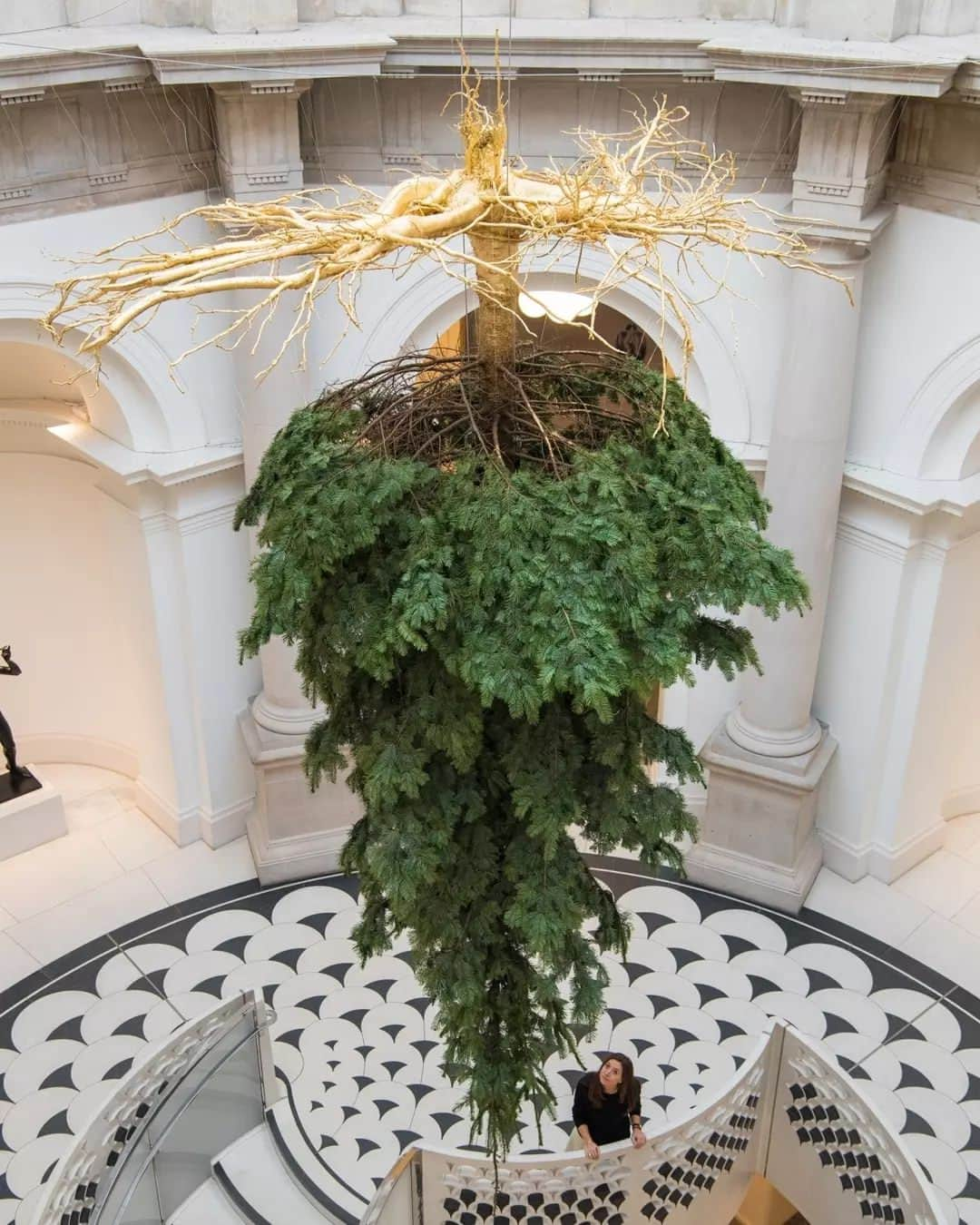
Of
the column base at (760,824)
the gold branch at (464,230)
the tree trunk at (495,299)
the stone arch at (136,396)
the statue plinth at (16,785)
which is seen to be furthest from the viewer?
the statue plinth at (16,785)

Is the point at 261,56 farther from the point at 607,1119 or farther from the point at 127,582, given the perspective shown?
the point at 607,1119

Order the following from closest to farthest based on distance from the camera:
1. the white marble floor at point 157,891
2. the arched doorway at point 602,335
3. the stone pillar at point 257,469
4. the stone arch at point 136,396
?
the stone pillar at point 257,469
the stone arch at point 136,396
the white marble floor at point 157,891
the arched doorway at point 602,335

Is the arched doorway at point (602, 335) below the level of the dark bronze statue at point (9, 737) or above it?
above

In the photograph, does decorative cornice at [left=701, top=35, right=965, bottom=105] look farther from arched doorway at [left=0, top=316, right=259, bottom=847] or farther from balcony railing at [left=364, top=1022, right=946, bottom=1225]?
balcony railing at [left=364, top=1022, right=946, bottom=1225]

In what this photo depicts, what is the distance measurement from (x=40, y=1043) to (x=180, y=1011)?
88 centimetres

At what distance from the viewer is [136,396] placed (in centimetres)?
903

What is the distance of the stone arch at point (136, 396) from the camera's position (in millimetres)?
8703

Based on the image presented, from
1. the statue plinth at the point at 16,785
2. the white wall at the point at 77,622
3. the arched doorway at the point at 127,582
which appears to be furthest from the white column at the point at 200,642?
the statue plinth at the point at 16,785

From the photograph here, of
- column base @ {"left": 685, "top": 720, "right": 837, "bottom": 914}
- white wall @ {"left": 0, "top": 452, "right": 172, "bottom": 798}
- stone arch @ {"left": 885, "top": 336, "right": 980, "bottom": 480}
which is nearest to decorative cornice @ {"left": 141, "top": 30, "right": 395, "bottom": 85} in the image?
white wall @ {"left": 0, "top": 452, "right": 172, "bottom": 798}

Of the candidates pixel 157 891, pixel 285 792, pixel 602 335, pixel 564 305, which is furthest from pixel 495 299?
pixel 602 335

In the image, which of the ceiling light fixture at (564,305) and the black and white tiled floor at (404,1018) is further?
the black and white tiled floor at (404,1018)

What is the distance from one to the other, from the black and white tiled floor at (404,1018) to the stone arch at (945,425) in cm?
331

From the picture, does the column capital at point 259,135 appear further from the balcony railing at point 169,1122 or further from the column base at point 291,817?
the balcony railing at point 169,1122

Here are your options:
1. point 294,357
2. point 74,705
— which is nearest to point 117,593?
point 74,705
